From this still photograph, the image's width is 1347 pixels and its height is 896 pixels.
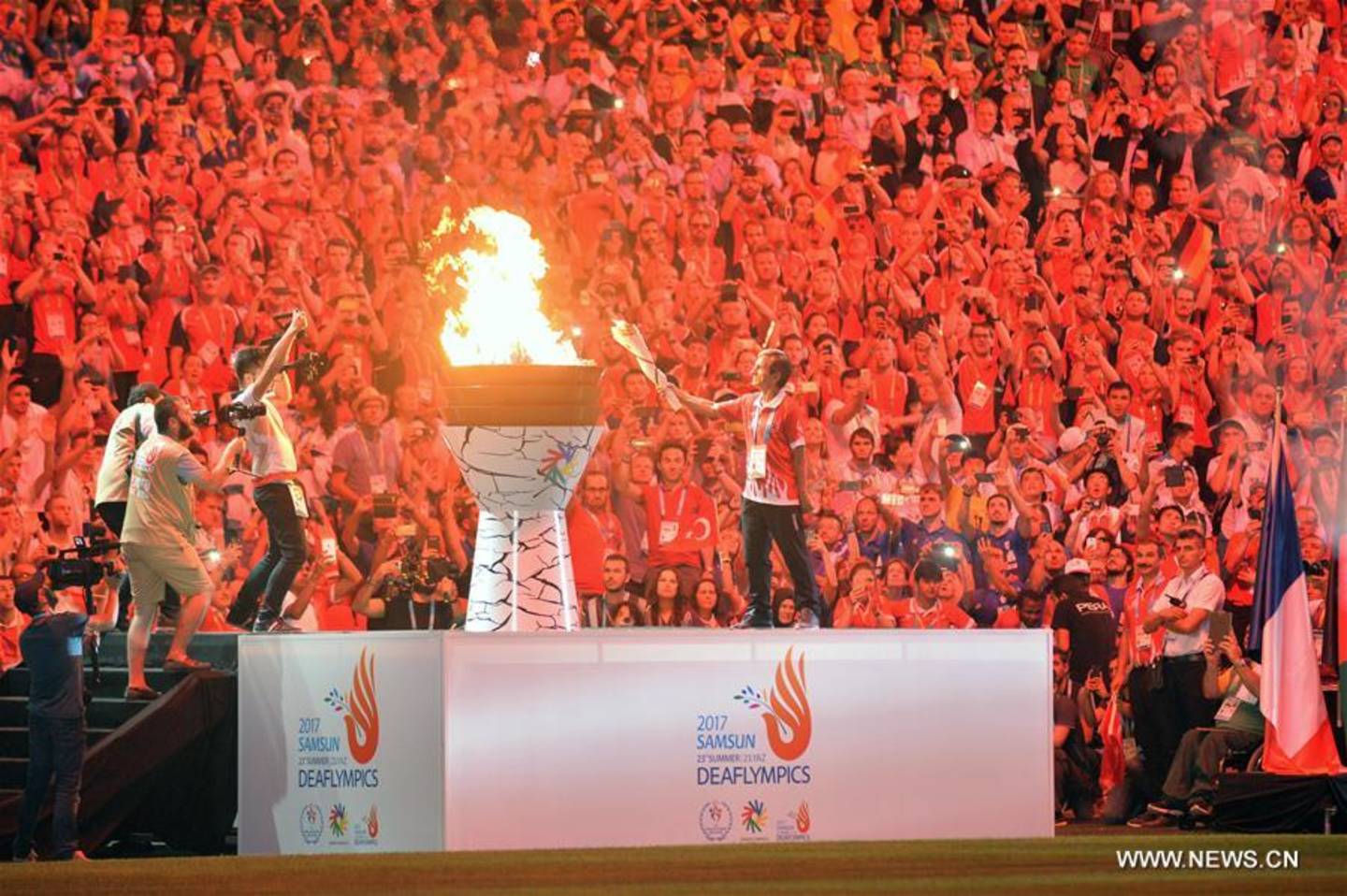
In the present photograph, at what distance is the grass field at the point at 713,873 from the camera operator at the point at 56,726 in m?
0.35

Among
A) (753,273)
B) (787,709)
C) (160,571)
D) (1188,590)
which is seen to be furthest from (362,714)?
(753,273)

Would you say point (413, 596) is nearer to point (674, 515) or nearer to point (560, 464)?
point (674, 515)

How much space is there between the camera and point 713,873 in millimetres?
9539

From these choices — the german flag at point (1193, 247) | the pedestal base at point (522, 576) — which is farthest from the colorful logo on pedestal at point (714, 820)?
the german flag at point (1193, 247)

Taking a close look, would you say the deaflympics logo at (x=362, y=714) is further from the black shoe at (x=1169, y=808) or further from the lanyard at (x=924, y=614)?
the lanyard at (x=924, y=614)

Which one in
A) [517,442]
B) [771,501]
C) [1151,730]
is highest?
[517,442]

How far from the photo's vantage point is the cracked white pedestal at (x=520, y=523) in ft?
36.5

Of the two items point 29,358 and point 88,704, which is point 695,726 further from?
point 29,358

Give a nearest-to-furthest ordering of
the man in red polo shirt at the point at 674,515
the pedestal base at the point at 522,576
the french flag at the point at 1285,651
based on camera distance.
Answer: the pedestal base at the point at 522,576 < the french flag at the point at 1285,651 < the man in red polo shirt at the point at 674,515

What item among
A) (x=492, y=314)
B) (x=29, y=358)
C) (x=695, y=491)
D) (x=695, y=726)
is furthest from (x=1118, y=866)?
(x=29, y=358)

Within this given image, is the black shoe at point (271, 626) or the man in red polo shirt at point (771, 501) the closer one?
the black shoe at point (271, 626)

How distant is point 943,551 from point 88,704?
20.4ft

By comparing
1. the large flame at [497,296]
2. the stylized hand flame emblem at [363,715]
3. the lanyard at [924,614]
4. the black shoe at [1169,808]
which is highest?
the large flame at [497,296]

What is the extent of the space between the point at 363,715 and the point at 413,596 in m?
2.87
